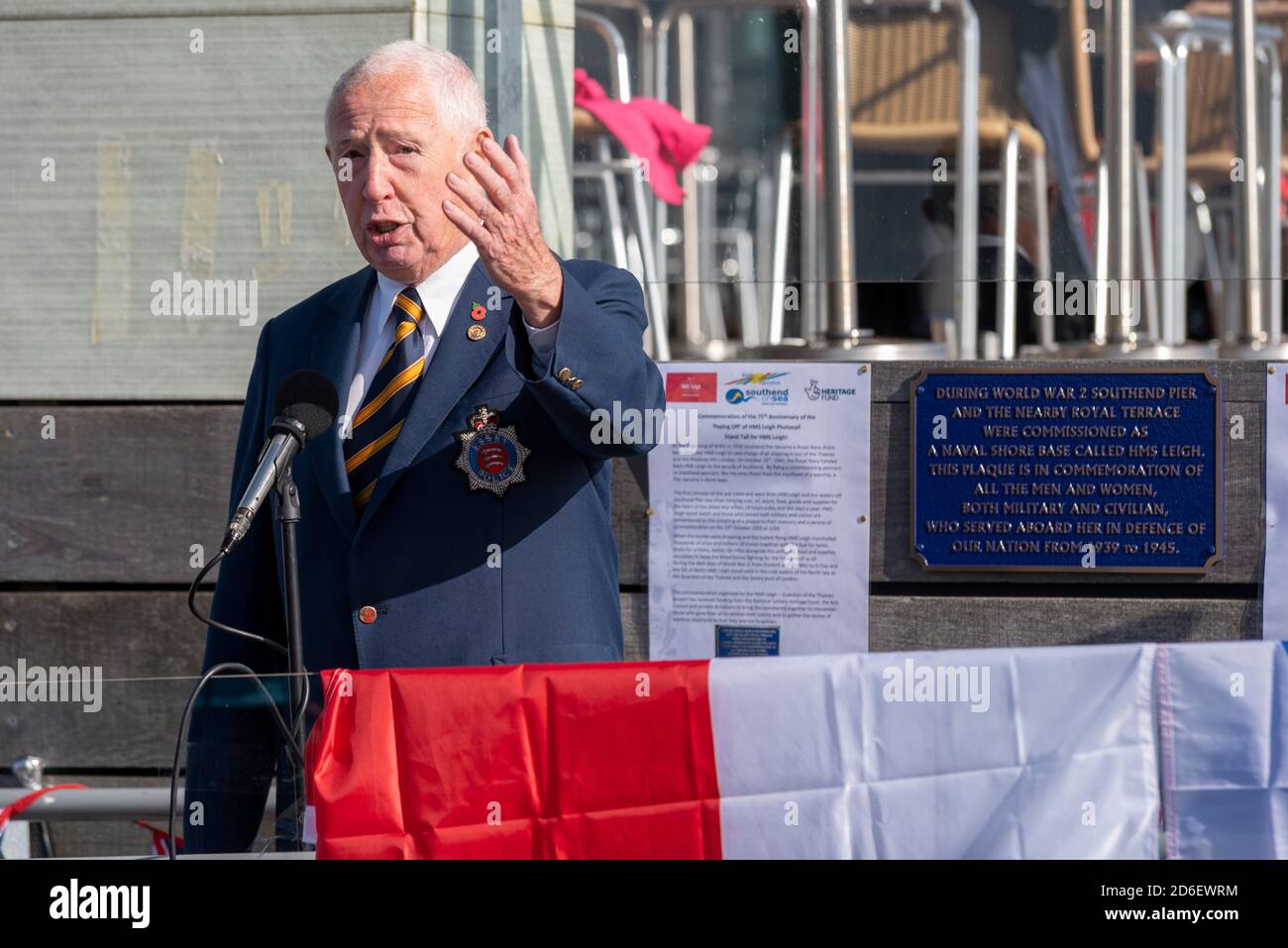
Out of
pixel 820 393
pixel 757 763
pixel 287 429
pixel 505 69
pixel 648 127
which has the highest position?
pixel 505 69

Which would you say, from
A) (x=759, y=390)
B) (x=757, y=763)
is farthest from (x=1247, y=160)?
(x=757, y=763)

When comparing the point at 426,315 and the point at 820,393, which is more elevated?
the point at 426,315

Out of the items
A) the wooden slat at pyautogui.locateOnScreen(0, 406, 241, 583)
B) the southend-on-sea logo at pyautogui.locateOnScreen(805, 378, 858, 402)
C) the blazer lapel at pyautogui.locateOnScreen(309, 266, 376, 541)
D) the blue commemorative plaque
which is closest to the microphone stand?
the blazer lapel at pyautogui.locateOnScreen(309, 266, 376, 541)

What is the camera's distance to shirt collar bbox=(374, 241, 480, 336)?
3365 millimetres

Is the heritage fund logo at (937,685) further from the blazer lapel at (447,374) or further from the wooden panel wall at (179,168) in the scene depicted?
the wooden panel wall at (179,168)

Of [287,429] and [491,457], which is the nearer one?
[287,429]

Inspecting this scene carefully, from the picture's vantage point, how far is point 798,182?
15.5 ft

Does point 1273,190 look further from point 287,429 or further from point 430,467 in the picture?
point 287,429

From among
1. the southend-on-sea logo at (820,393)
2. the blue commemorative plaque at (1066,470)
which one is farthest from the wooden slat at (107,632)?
the blue commemorative plaque at (1066,470)

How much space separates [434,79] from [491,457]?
803 mm

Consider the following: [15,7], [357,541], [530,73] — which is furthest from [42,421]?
[357,541]

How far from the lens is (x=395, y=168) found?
3.28 metres

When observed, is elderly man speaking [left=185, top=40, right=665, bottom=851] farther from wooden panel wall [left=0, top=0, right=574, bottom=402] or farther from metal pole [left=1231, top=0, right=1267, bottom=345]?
metal pole [left=1231, top=0, right=1267, bottom=345]
